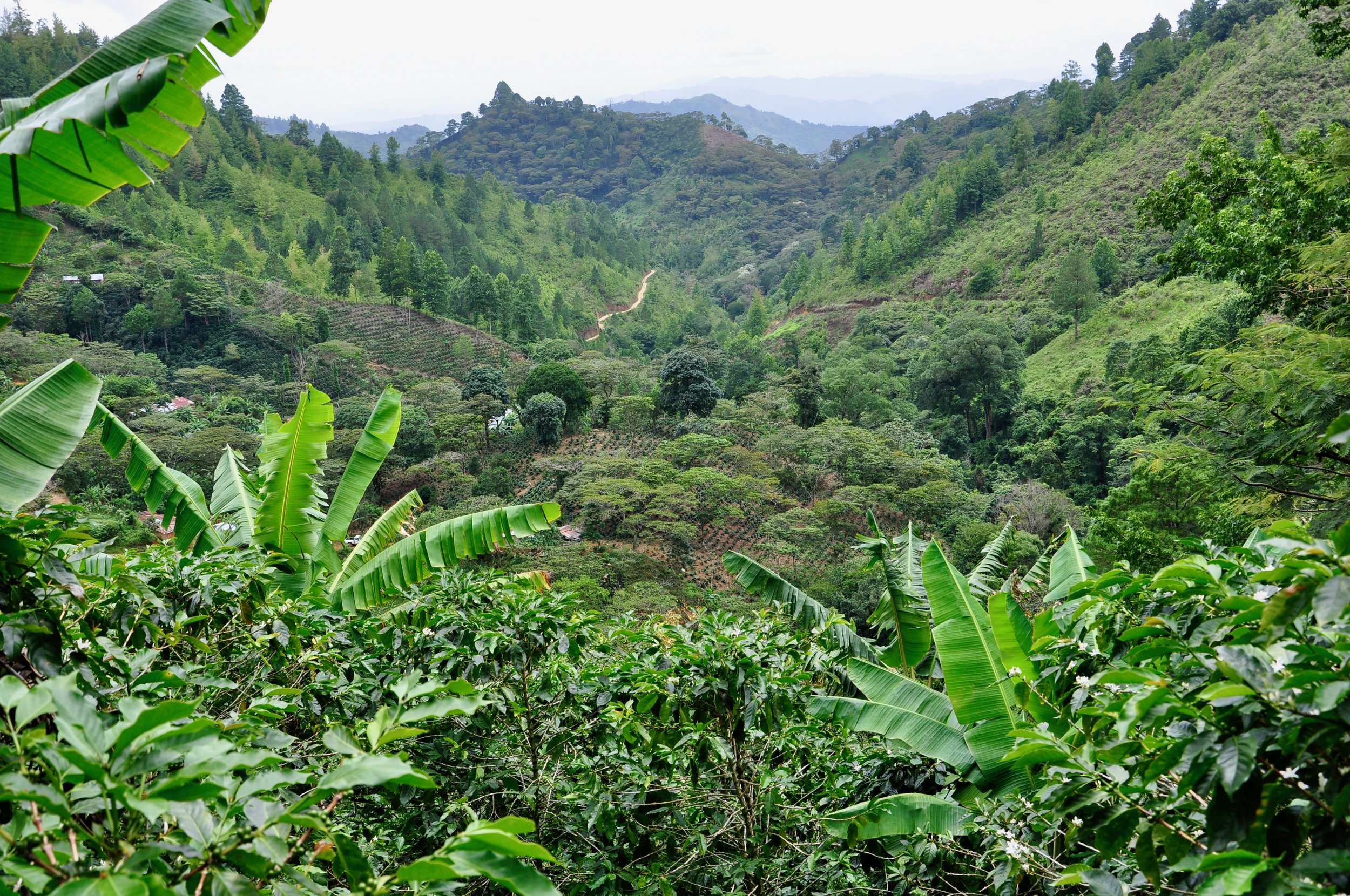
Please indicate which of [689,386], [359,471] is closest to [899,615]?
[359,471]

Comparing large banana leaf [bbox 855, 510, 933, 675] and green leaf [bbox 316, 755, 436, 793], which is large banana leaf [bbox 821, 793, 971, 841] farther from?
green leaf [bbox 316, 755, 436, 793]

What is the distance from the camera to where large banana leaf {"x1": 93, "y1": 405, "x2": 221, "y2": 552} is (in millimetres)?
4000

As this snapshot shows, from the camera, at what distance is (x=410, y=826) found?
8.12 ft

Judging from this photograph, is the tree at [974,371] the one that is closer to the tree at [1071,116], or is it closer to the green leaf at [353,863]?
the tree at [1071,116]

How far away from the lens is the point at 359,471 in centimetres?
450

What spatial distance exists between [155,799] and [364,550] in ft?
13.7

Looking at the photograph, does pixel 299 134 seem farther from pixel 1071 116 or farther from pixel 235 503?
pixel 235 503

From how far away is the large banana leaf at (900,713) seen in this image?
8.93 feet

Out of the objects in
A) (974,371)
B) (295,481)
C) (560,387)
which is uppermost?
(295,481)

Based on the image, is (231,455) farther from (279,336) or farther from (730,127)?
(730,127)

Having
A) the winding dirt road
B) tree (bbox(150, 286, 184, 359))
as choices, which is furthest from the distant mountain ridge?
tree (bbox(150, 286, 184, 359))

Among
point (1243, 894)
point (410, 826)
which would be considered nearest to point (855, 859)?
point (410, 826)

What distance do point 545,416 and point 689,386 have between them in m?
4.48

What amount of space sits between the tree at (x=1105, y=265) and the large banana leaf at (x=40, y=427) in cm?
3298
